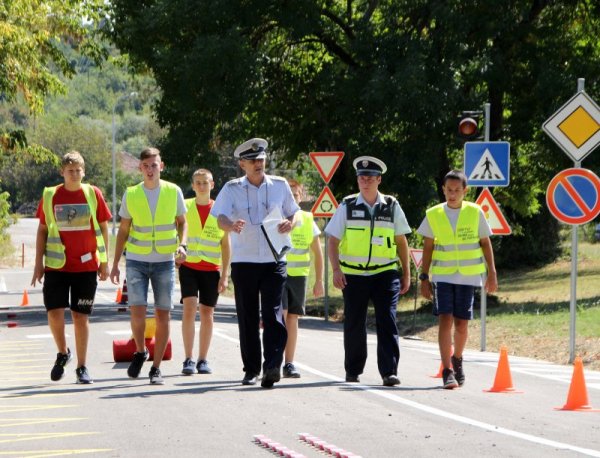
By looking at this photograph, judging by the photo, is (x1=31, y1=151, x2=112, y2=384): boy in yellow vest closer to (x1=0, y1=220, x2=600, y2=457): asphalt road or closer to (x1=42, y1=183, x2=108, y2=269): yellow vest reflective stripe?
(x1=42, y1=183, x2=108, y2=269): yellow vest reflective stripe

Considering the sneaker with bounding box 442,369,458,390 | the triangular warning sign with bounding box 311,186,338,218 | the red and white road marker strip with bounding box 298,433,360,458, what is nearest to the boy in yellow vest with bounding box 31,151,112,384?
the sneaker with bounding box 442,369,458,390

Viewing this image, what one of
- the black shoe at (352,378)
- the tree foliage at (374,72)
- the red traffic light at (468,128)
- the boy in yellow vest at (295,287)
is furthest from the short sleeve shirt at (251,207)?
the tree foliage at (374,72)

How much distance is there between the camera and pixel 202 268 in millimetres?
13305

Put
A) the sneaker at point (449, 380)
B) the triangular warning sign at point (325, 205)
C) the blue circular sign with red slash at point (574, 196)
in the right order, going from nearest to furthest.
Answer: the sneaker at point (449, 380), the blue circular sign with red slash at point (574, 196), the triangular warning sign at point (325, 205)

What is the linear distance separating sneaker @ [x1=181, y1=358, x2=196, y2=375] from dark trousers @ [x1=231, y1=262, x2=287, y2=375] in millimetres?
1517

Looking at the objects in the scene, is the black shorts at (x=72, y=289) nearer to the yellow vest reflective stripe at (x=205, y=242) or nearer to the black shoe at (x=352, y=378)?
the yellow vest reflective stripe at (x=205, y=242)

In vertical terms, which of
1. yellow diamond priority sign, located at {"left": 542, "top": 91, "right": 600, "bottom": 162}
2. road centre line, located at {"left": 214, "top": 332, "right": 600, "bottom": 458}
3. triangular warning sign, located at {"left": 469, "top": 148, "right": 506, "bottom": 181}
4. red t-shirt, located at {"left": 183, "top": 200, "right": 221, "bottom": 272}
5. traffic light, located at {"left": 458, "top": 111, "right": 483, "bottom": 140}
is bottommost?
road centre line, located at {"left": 214, "top": 332, "right": 600, "bottom": 458}

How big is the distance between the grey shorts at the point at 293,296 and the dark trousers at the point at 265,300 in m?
1.02

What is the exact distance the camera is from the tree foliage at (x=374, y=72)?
27.8 m

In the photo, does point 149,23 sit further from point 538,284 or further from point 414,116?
point 538,284

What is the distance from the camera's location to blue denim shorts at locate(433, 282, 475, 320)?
12312 millimetres

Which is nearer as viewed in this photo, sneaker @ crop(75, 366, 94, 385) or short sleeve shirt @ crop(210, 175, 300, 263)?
short sleeve shirt @ crop(210, 175, 300, 263)

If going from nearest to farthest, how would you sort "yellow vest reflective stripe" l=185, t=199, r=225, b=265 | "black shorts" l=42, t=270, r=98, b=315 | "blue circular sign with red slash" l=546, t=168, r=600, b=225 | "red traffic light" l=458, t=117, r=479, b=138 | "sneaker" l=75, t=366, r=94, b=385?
"black shorts" l=42, t=270, r=98, b=315 → "sneaker" l=75, t=366, r=94, b=385 → "yellow vest reflective stripe" l=185, t=199, r=225, b=265 → "blue circular sign with red slash" l=546, t=168, r=600, b=225 → "red traffic light" l=458, t=117, r=479, b=138

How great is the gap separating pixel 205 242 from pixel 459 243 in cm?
254
